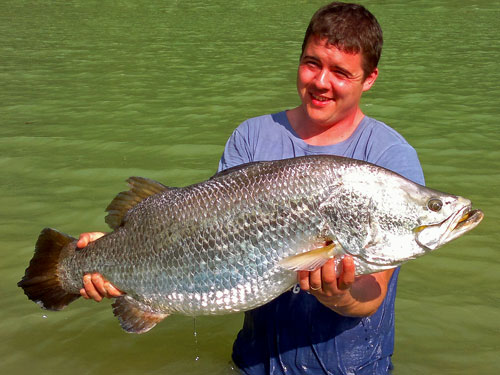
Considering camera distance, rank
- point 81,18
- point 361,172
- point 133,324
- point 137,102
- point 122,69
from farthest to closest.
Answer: point 81,18
point 122,69
point 137,102
point 133,324
point 361,172

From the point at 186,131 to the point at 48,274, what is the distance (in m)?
5.60

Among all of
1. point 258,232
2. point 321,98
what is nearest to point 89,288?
point 258,232

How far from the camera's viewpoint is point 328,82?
11.0 ft

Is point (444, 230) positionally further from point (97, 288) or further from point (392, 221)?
point (97, 288)

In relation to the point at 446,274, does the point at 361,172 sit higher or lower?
higher

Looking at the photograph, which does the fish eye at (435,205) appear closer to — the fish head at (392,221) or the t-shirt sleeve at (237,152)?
the fish head at (392,221)

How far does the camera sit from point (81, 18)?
61.7 ft

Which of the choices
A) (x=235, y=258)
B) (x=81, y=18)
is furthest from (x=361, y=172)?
(x=81, y=18)

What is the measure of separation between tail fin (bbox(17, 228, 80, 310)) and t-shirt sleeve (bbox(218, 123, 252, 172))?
36.9 inches

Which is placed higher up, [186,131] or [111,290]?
[111,290]

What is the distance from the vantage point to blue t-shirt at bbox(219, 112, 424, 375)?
11.2 feet

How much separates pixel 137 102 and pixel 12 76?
113 inches

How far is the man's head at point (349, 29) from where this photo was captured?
3273mm

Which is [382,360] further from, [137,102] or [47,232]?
[137,102]
